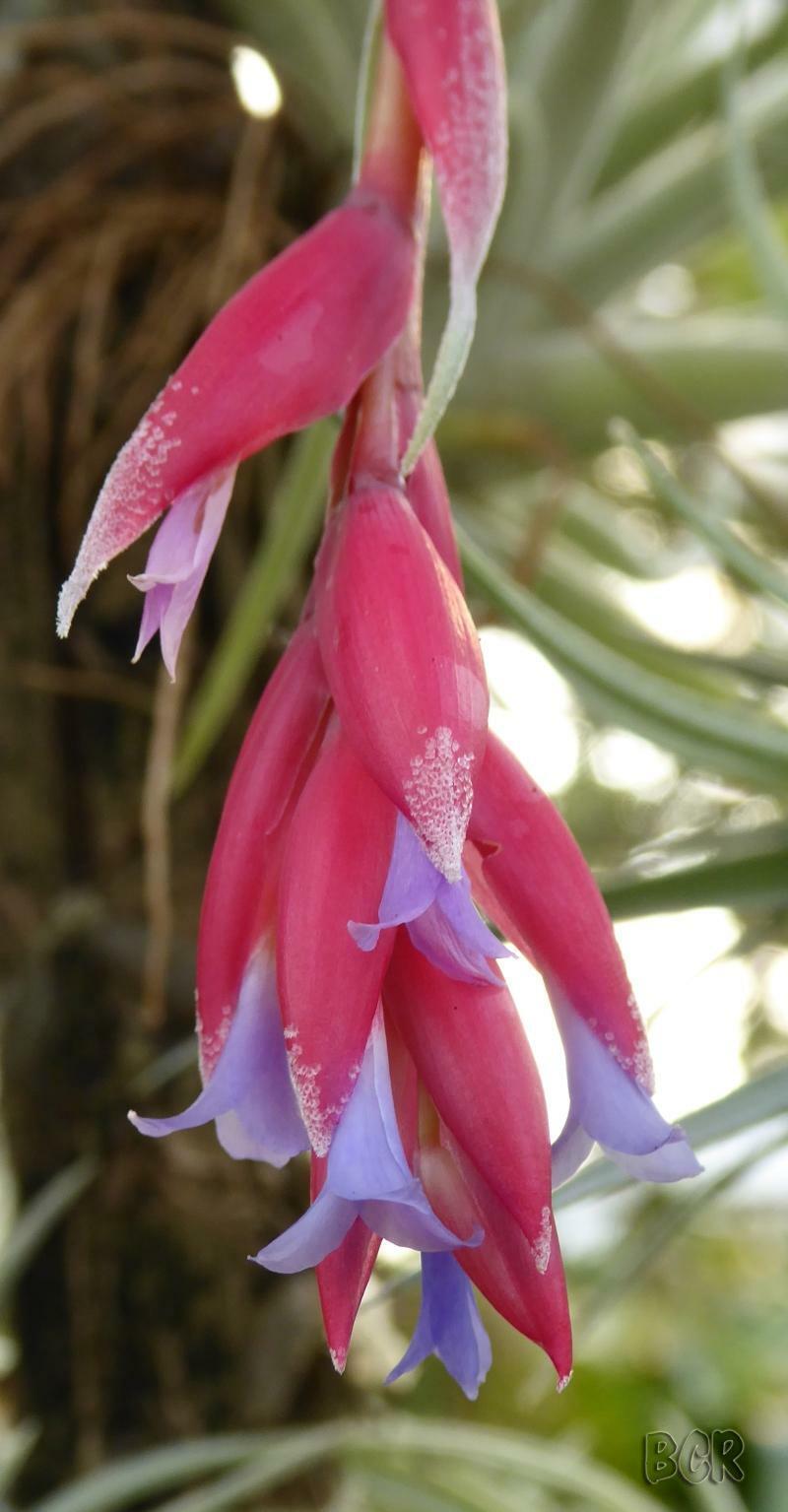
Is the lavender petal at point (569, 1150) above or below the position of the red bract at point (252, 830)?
below

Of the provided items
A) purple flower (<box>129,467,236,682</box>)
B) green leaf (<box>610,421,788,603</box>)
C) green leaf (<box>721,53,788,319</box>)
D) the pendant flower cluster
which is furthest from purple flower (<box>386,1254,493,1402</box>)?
green leaf (<box>721,53,788,319</box>)

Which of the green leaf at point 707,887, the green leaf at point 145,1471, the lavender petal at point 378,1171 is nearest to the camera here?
the lavender petal at point 378,1171

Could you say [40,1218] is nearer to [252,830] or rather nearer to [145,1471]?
[145,1471]

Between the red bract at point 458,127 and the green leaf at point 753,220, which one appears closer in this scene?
the red bract at point 458,127

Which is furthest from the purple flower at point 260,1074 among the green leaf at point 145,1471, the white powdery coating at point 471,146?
the green leaf at point 145,1471

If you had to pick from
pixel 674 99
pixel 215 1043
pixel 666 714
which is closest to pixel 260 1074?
pixel 215 1043

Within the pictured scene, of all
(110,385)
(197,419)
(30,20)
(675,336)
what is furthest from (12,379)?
(197,419)

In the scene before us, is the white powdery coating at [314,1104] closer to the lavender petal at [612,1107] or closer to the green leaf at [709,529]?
the lavender petal at [612,1107]
